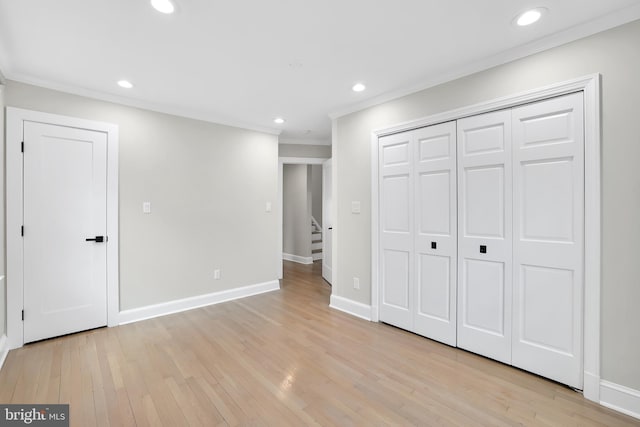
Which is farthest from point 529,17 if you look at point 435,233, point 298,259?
point 298,259

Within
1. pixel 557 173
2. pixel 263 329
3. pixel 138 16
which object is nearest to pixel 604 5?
pixel 557 173

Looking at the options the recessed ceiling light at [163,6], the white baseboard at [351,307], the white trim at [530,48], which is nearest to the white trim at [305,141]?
the white trim at [530,48]

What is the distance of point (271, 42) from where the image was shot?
221 cm

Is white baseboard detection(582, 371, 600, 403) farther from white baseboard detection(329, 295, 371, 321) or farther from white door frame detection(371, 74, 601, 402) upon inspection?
white baseboard detection(329, 295, 371, 321)

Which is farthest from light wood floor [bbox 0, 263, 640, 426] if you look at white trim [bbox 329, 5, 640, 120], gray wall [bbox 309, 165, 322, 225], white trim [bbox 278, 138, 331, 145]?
gray wall [bbox 309, 165, 322, 225]

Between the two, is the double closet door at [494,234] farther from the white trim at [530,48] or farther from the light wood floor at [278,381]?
the white trim at [530,48]

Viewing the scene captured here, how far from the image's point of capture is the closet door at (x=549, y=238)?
204cm

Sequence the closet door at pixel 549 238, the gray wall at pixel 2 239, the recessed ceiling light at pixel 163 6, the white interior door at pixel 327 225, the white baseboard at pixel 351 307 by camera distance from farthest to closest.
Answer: the white interior door at pixel 327 225, the white baseboard at pixel 351 307, the gray wall at pixel 2 239, the closet door at pixel 549 238, the recessed ceiling light at pixel 163 6

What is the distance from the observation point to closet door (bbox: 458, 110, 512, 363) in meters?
2.38

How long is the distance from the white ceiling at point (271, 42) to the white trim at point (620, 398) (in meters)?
2.39

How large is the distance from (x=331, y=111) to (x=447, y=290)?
256cm

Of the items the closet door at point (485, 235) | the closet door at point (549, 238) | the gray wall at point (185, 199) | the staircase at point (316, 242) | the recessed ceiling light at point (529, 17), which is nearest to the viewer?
the recessed ceiling light at point (529, 17)

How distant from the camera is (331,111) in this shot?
3.79 metres

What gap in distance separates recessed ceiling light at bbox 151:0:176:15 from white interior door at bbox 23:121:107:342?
195 cm
